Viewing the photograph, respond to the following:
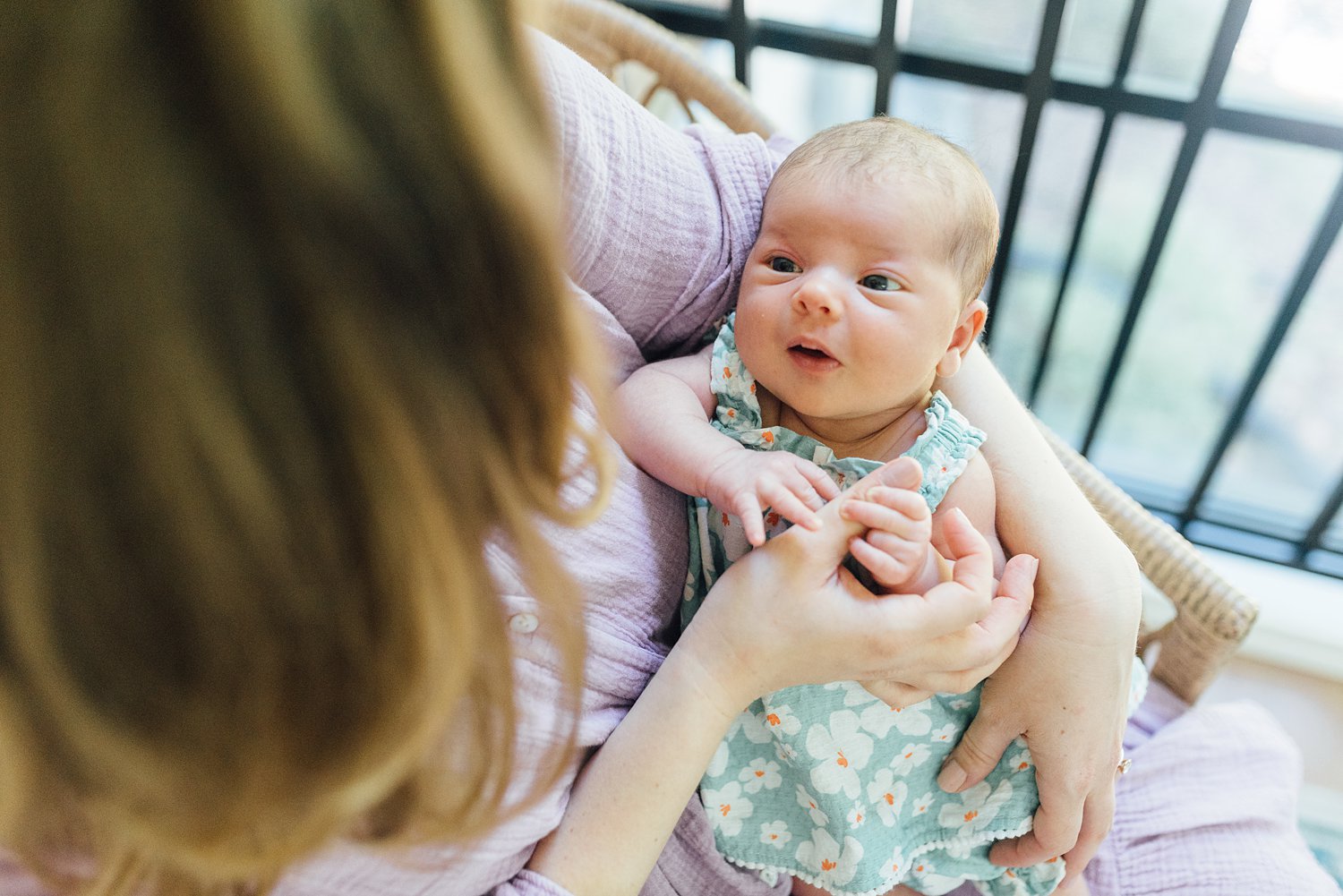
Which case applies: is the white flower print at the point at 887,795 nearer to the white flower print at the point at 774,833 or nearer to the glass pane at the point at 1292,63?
the white flower print at the point at 774,833

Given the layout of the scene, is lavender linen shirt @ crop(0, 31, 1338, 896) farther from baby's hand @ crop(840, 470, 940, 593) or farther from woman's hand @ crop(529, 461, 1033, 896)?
baby's hand @ crop(840, 470, 940, 593)

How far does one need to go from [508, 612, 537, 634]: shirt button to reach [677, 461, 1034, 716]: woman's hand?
0.14 m

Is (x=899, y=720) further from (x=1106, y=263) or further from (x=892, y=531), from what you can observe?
(x=1106, y=263)

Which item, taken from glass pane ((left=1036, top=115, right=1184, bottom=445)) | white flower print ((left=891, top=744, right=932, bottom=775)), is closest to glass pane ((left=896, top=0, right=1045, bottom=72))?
glass pane ((left=1036, top=115, right=1184, bottom=445))

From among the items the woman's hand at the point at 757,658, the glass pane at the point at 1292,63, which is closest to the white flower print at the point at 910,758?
the woman's hand at the point at 757,658

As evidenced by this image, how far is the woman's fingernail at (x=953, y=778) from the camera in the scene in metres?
0.77

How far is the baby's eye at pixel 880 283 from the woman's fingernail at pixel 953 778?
43 cm

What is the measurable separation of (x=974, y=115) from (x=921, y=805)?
1132 mm

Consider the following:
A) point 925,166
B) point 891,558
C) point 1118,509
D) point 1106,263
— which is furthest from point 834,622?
point 1106,263

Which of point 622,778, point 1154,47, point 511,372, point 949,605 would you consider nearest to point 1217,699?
point 1154,47

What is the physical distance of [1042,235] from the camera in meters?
1.55

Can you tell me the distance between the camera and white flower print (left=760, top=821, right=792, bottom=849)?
793 mm

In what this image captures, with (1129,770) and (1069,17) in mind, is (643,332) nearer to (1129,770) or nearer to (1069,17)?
(1129,770)

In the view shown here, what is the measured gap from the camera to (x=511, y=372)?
1.44 feet
